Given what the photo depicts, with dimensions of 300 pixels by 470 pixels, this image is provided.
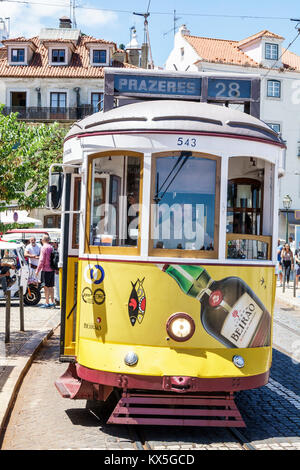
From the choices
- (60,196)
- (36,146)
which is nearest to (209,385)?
(60,196)

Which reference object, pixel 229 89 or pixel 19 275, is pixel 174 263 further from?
pixel 19 275

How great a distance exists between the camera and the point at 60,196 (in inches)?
290

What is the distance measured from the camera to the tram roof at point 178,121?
6500mm

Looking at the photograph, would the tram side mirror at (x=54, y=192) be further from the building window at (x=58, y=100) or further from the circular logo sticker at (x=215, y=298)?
the building window at (x=58, y=100)

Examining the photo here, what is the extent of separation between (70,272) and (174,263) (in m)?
1.73

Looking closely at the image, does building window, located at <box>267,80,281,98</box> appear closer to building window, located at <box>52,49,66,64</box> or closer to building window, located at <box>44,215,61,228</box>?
building window, located at <box>52,49,66,64</box>

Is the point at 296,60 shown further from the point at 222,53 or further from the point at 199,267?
the point at 199,267

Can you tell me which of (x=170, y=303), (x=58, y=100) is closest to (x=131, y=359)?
(x=170, y=303)

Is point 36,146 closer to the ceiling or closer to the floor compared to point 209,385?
closer to the ceiling

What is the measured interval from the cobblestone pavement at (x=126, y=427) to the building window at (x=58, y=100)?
125ft

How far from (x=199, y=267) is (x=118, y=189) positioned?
1140 mm

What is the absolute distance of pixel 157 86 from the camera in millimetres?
7484

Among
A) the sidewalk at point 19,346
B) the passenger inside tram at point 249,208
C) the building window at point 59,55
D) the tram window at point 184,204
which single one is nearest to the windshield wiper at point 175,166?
the tram window at point 184,204

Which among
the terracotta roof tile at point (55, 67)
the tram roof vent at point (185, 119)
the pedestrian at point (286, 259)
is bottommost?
the pedestrian at point (286, 259)
